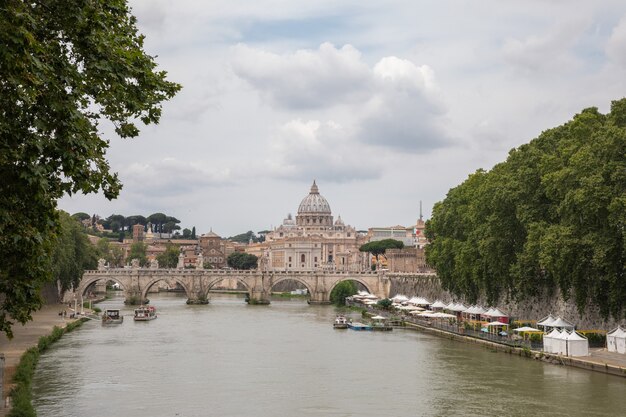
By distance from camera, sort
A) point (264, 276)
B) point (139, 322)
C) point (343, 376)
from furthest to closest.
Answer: point (264, 276) → point (139, 322) → point (343, 376)

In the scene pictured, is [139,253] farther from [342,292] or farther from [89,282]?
[342,292]

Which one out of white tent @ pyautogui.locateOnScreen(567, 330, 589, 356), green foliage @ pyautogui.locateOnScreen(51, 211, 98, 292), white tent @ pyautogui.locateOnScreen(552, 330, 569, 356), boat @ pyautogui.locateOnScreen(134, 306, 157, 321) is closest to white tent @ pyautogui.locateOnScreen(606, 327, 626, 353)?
white tent @ pyautogui.locateOnScreen(567, 330, 589, 356)

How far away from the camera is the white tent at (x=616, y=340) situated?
3478 cm

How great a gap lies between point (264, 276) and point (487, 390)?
60.9 metres

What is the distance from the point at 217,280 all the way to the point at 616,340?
57760 millimetres

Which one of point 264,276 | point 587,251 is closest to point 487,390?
point 587,251

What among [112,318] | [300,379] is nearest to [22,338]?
[300,379]

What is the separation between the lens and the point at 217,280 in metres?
88.7

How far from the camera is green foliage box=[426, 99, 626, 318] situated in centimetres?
3472

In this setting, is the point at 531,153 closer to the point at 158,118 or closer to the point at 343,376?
the point at 343,376

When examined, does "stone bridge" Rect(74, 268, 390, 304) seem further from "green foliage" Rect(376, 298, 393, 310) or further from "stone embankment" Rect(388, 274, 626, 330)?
"stone embankment" Rect(388, 274, 626, 330)

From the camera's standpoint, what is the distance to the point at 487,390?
100 ft

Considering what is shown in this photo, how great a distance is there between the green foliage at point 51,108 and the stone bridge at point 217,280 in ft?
229

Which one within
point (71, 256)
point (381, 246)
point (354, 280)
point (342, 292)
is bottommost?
point (342, 292)
